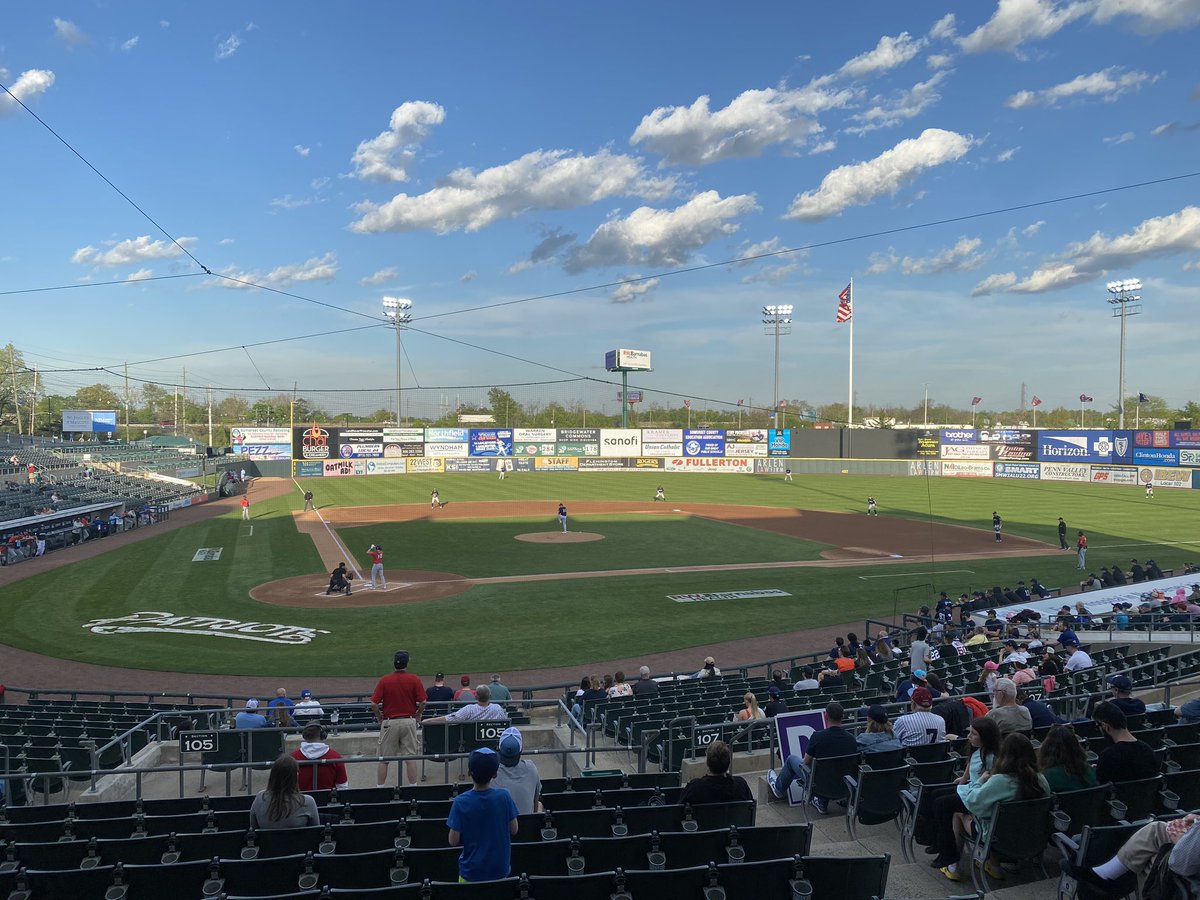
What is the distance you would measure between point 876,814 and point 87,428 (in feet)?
320

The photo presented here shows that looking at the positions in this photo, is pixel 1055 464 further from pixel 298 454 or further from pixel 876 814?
pixel 876 814

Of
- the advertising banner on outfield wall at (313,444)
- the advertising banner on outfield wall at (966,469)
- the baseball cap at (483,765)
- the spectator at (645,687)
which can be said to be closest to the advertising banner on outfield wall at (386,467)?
the advertising banner on outfield wall at (313,444)

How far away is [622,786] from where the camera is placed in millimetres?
7430

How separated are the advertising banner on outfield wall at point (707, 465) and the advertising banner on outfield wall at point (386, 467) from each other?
87.9 ft

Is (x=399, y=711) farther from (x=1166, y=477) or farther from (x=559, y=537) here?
(x=1166, y=477)

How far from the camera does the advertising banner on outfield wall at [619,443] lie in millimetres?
83438

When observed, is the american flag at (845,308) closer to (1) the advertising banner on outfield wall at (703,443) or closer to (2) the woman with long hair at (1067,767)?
(1) the advertising banner on outfield wall at (703,443)

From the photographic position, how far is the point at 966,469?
77.9 metres

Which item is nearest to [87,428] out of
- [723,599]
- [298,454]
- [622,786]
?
[298,454]

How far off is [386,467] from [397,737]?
69.2 metres

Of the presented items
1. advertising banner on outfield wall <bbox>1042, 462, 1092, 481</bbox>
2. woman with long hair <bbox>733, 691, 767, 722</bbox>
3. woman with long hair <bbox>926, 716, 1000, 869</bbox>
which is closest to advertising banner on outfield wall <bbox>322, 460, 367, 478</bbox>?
advertising banner on outfield wall <bbox>1042, 462, 1092, 481</bbox>

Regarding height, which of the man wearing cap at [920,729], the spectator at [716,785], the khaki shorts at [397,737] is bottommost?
the khaki shorts at [397,737]

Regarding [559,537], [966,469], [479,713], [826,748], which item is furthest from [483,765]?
[966,469]

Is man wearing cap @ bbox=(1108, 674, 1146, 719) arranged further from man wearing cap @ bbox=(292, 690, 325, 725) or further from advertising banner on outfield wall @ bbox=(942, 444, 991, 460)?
advertising banner on outfield wall @ bbox=(942, 444, 991, 460)
